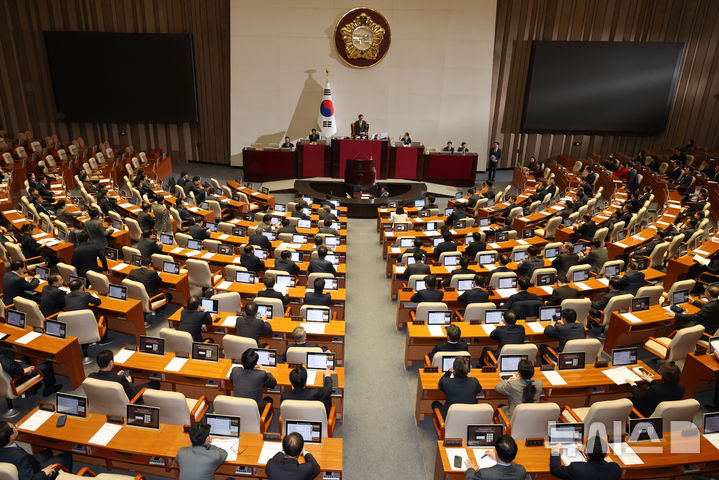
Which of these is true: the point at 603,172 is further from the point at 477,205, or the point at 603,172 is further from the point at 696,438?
the point at 696,438

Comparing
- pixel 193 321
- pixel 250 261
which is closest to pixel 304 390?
pixel 193 321

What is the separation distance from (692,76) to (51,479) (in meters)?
25.7

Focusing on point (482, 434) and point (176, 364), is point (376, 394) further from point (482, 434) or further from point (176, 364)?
point (176, 364)

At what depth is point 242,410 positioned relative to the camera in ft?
17.0

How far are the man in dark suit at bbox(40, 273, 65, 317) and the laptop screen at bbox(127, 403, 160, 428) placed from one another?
3295 mm

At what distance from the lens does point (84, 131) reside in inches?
867

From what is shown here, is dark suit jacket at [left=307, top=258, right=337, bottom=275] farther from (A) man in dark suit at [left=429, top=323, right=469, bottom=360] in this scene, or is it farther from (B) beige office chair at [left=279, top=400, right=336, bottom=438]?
(B) beige office chair at [left=279, top=400, right=336, bottom=438]

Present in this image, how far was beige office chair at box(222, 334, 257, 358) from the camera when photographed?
647 cm

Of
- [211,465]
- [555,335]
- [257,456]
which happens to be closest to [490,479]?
[257,456]

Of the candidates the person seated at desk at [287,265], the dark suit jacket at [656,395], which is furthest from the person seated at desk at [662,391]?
the person seated at desk at [287,265]

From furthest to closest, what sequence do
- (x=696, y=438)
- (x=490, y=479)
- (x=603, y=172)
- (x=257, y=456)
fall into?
(x=603, y=172) → (x=696, y=438) → (x=257, y=456) → (x=490, y=479)

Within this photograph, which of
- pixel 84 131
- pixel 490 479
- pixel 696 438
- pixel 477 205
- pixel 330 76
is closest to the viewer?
pixel 490 479

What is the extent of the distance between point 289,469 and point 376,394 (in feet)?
9.71

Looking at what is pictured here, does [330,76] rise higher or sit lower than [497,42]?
lower
